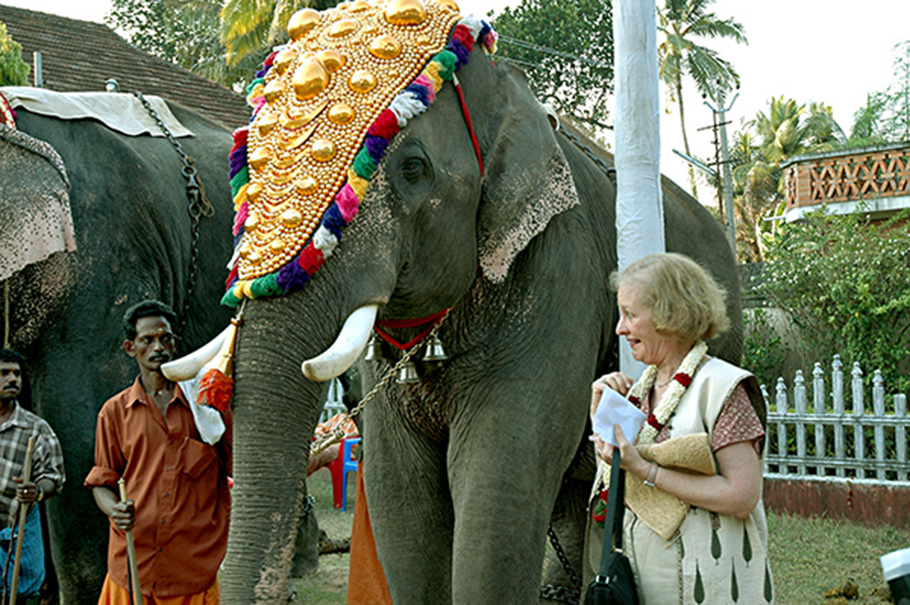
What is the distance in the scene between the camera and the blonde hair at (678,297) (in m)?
2.48

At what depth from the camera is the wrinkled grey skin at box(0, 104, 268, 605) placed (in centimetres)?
404

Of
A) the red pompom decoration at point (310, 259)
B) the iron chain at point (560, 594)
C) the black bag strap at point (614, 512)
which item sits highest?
the red pompom decoration at point (310, 259)

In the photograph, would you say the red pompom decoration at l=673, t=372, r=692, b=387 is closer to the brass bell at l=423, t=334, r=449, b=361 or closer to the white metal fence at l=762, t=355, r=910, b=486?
the brass bell at l=423, t=334, r=449, b=361

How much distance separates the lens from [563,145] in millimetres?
3732

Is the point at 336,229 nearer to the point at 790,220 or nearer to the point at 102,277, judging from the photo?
the point at 102,277

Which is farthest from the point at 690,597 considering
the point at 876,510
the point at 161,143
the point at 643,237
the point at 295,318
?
the point at 876,510

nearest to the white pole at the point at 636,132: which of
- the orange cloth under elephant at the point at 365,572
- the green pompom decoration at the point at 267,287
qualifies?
the green pompom decoration at the point at 267,287

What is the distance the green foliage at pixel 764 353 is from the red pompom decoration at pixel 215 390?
1177 cm

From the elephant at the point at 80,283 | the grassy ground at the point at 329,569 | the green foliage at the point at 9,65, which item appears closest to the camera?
the elephant at the point at 80,283

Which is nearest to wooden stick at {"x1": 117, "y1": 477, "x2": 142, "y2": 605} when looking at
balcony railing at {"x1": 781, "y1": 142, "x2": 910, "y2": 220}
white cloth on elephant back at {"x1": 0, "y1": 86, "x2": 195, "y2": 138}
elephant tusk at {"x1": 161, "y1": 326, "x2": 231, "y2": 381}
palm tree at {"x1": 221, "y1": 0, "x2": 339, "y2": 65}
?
elephant tusk at {"x1": 161, "y1": 326, "x2": 231, "y2": 381}

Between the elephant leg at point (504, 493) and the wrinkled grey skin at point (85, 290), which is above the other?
the wrinkled grey skin at point (85, 290)

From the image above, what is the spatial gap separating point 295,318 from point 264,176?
47 centimetres

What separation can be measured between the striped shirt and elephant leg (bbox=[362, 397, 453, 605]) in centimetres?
148

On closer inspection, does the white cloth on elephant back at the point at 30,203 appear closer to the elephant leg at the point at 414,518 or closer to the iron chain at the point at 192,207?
the iron chain at the point at 192,207
